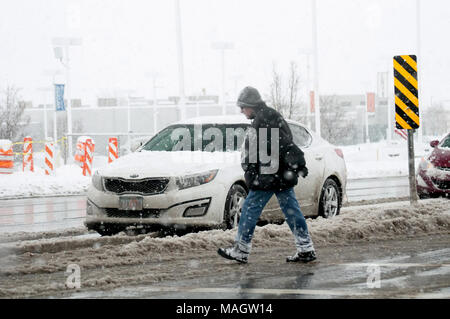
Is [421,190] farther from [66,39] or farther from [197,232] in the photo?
[66,39]

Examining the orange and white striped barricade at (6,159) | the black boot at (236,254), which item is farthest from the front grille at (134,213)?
the orange and white striped barricade at (6,159)

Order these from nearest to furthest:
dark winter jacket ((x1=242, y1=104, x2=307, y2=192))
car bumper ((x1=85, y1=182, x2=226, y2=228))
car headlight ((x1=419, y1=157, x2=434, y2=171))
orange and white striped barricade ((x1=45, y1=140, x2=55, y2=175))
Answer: dark winter jacket ((x1=242, y1=104, x2=307, y2=192)), car bumper ((x1=85, y1=182, x2=226, y2=228)), car headlight ((x1=419, y1=157, x2=434, y2=171)), orange and white striped barricade ((x1=45, y1=140, x2=55, y2=175))

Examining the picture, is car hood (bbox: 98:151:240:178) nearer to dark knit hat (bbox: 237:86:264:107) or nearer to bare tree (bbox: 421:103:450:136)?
dark knit hat (bbox: 237:86:264:107)

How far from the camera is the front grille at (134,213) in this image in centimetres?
928

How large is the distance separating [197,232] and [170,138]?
6.04 feet

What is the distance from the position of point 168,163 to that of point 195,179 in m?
0.45

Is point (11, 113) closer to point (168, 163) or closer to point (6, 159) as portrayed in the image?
point (6, 159)

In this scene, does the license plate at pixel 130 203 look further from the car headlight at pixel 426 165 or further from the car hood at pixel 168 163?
the car headlight at pixel 426 165

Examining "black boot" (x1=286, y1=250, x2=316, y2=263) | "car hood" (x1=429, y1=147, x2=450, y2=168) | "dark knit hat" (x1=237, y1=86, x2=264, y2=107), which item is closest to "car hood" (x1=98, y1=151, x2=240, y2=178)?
"dark knit hat" (x1=237, y1=86, x2=264, y2=107)

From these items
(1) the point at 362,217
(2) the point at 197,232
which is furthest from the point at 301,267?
(1) the point at 362,217

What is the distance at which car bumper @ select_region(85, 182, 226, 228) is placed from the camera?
9234 millimetres

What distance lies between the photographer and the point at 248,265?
7.65 meters

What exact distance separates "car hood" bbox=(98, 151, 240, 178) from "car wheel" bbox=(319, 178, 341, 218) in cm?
168
